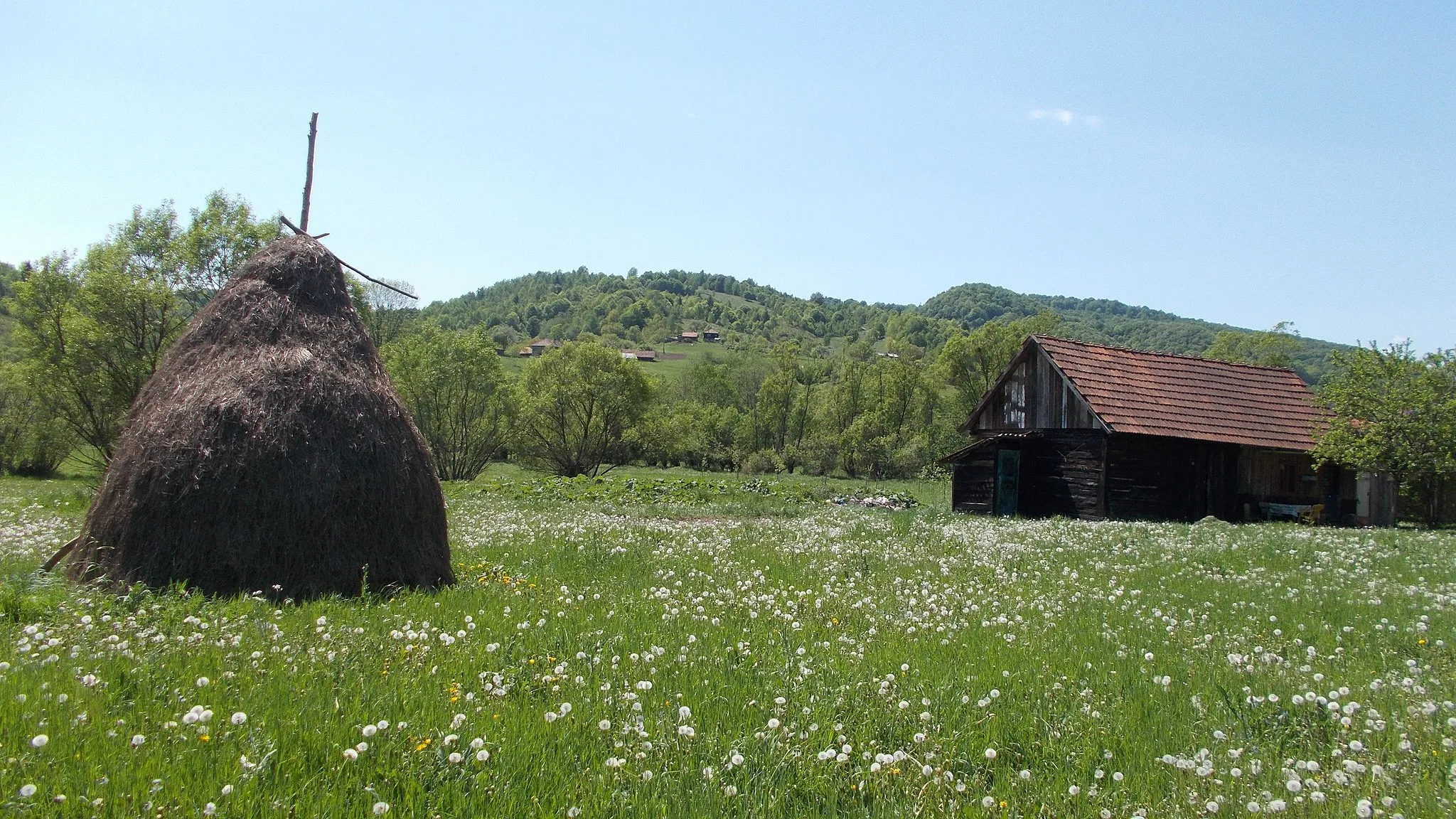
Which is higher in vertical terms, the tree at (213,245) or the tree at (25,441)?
the tree at (213,245)

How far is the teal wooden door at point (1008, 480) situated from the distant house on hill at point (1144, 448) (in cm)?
4

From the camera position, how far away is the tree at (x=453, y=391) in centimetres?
4531

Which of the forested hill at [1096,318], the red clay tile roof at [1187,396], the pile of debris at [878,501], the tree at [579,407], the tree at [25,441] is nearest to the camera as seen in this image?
the red clay tile roof at [1187,396]

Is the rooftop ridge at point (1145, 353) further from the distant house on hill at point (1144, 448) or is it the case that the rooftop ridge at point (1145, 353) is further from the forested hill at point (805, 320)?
the forested hill at point (805, 320)

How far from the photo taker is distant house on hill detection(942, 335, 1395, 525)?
26.8 m

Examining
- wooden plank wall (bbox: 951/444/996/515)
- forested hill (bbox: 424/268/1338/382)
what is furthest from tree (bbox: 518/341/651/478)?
forested hill (bbox: 424/268/1338/382)

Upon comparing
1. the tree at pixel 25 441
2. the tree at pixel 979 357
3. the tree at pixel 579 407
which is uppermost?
the tree at pixel 979 357

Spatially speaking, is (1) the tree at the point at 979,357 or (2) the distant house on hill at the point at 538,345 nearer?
(1) the tree at the point at 979,357

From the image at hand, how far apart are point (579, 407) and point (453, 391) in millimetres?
10176

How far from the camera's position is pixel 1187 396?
2923 cm

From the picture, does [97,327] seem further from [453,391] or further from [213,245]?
[453,391]

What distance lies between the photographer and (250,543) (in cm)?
811

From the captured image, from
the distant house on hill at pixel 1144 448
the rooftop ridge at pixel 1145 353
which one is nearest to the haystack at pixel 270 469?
the distant house on hill at pixel 1144 448

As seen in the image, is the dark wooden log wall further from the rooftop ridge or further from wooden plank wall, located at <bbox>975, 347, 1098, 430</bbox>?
the rooftop ridge
